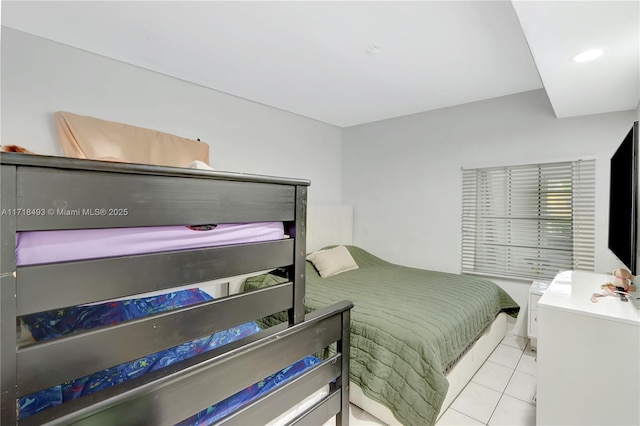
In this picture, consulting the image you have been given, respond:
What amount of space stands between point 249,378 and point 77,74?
2668mm

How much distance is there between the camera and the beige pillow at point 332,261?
3.35 m

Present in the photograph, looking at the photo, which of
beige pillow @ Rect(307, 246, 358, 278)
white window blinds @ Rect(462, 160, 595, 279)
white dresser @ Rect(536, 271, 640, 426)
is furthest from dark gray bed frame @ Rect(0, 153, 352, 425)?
white window blinds @ Rect(462, 160, 595, 279)

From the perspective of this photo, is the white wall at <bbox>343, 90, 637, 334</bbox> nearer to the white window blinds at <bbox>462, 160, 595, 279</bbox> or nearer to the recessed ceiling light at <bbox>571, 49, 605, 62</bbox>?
the white window blinds at <bbox>462, 160, 595, 279</bbox>

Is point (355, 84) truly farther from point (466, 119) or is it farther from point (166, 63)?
point (166, 63)

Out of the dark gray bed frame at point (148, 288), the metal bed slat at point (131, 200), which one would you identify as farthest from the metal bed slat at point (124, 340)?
the metal bed slat at point (131, 200)

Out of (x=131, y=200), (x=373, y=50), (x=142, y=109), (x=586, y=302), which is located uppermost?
(x=373, y=50)

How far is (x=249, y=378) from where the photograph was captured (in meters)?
1.03

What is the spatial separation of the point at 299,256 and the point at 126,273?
23.0 inches

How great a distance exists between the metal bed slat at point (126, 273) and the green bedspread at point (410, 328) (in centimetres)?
114

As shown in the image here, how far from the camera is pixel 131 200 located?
0.74 meters

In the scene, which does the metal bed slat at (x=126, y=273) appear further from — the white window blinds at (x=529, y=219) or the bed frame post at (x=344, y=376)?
the white window blinds at (x=529, y=219)

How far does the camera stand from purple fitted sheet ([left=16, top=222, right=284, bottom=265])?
64cm

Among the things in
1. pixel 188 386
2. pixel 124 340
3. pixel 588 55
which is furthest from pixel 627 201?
pixel 124 340

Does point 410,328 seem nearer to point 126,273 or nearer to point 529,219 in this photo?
point 126,273
